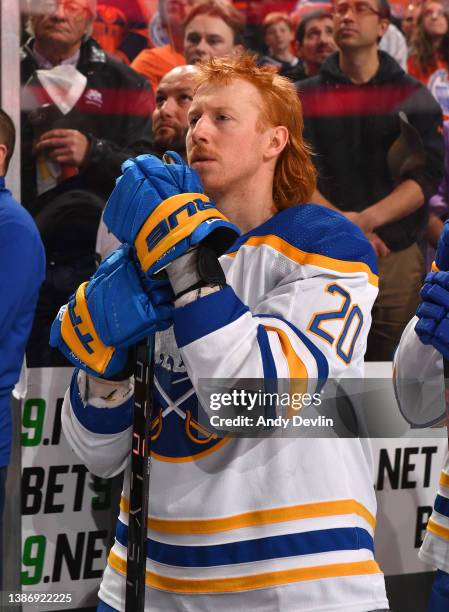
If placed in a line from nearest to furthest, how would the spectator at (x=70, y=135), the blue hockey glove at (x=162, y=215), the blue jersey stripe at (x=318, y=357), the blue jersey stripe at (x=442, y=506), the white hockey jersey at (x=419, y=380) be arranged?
the blue hockey glove at (x=162, y=215)
the blue jersey stripe at (x=318, y=357)
the white hockey jersey at (x=419, y=380)
the blue jersey stripe at (x=442, y=506)
the spectator at (x=70, y=135)

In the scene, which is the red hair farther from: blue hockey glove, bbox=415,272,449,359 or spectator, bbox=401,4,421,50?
spectator, bbox=401,4,421,50

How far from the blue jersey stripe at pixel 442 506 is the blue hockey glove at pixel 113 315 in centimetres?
89

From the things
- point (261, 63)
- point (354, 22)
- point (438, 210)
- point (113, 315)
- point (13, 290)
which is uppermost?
point (354, 22)

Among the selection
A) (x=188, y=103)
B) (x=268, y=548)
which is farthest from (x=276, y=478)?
(x=188, y=103)

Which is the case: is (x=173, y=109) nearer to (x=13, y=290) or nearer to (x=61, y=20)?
(x=61, y=20)

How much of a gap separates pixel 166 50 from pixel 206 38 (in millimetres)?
131

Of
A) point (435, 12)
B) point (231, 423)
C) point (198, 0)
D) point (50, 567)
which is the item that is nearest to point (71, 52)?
point (198, 0)

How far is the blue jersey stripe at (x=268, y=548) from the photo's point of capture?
1278 mm

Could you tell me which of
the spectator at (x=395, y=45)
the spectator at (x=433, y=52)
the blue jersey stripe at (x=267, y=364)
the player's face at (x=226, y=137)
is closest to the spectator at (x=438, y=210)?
the spectator at (x=433, y=52)

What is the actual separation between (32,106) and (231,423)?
5.19ft

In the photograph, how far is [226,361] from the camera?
1.14m

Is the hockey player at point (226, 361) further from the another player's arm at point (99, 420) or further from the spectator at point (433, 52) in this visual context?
the spectator at point (433, 52)

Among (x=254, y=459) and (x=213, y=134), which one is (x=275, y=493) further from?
(x=213, y=134)

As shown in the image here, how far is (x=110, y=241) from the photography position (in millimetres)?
2539
